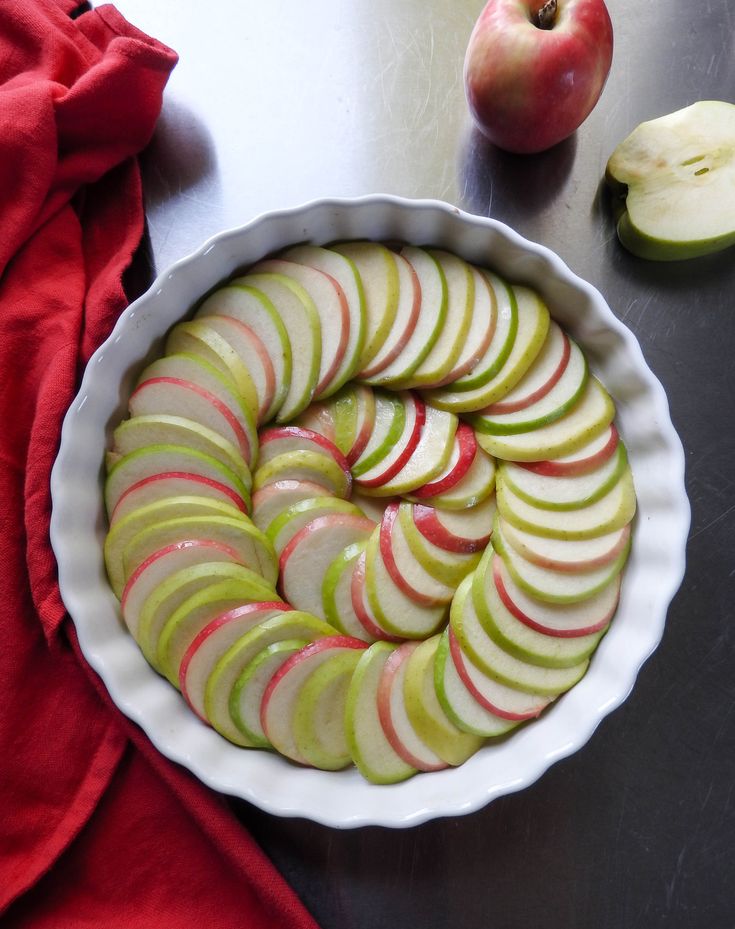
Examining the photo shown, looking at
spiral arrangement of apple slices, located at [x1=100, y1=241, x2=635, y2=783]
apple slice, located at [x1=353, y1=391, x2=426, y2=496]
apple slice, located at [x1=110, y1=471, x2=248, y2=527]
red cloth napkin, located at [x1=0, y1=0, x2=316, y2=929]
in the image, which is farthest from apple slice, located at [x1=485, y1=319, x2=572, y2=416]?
red cloth napkin, located at [x1=0, y1=0, x2=316, y2=929]

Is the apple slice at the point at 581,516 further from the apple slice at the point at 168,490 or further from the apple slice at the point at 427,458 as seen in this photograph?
the apple slice at the point at 168,490

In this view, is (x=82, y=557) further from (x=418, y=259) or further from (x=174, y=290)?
(x=418, y=259)

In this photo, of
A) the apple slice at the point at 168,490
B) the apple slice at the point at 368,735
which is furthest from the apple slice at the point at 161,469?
the apple slice at the point at 368,735

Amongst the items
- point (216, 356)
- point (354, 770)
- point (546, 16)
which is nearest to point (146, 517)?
point (216, 356)

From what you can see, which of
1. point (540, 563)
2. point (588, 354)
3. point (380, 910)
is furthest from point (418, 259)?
point (380, 910)

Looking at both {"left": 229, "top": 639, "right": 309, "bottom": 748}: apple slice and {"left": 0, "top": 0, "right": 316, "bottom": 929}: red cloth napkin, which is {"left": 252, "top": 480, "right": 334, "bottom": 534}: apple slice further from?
{"left": 0, "top": 0, "right": 316, "bottom": 929}: red cloth napkin

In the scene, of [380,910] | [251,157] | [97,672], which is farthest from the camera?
[251,157]
